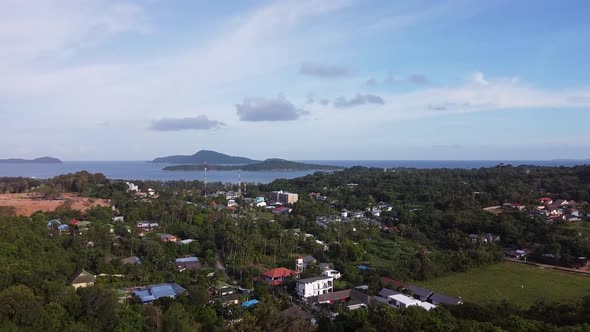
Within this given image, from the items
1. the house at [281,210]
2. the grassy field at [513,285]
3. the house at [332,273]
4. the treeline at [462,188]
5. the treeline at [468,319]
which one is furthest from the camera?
the treeline at [462,188]

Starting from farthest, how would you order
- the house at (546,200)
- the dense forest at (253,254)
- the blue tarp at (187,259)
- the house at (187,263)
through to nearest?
1. the house at (546,200)
2. the blue tarp at (187,259)
3. the house at (187,263)
4. the dense forest at (253,254)

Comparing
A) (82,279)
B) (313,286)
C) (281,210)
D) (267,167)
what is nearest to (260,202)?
(281,210)

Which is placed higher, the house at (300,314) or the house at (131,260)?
the house at (131,260)

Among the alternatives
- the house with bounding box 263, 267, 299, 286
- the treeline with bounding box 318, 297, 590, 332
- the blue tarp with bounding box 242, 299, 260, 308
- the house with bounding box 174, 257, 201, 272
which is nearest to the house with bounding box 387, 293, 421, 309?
the treeline with bounding box 318, 297, 590, 332

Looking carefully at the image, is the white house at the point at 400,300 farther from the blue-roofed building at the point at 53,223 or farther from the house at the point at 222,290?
Result: the blue-roofed building at the point at 53,223

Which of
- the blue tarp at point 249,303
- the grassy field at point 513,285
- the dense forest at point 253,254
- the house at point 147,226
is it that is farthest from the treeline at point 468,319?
the house at point 147,226
